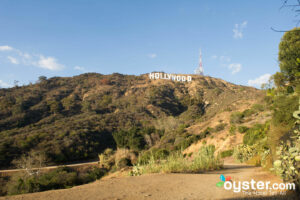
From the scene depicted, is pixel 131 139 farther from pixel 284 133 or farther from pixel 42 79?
pixel 42 79

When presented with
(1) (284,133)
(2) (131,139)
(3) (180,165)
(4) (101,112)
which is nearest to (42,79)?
(4) (101,112)

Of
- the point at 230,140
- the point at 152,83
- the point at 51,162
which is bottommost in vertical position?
the point at 51,162

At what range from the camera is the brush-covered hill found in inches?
1361

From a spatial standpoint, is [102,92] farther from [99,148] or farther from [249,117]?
[249,117]

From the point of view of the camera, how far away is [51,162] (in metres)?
30.7

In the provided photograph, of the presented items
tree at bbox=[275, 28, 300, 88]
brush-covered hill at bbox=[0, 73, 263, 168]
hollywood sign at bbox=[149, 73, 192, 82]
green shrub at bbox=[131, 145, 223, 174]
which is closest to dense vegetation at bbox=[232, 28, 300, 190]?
tree at bbox=[275, 28, 300, 88]

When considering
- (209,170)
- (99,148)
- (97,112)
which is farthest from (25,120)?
(209,170)

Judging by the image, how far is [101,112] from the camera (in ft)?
194

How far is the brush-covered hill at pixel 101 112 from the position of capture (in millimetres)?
34562

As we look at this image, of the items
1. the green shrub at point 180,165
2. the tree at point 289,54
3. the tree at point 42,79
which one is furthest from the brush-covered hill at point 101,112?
the green shrub at point 180,165

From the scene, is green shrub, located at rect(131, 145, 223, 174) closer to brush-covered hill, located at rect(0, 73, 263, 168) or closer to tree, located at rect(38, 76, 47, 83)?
brush-covered hill, located at rect(0, 73, 263, 168)

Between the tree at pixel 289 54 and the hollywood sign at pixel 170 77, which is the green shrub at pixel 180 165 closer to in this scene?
the tree at pixel 289 54

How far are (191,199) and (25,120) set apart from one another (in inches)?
2194

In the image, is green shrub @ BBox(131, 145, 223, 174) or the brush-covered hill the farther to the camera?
the brush-covered hill
